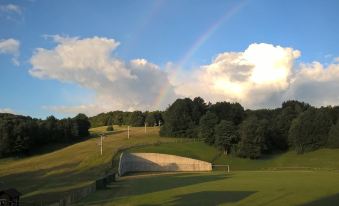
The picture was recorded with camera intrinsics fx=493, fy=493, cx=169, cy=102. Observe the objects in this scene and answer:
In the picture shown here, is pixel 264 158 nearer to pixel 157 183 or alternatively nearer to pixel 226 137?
pixel 226 137

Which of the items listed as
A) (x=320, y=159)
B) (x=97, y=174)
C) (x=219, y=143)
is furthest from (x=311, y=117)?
(x=97, y=174)

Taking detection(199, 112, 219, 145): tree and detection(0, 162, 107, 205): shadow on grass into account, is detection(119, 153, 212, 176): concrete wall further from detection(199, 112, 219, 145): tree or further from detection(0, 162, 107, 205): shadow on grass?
detection(199, 112, 219, 145): tree

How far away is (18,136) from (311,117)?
8374 cm

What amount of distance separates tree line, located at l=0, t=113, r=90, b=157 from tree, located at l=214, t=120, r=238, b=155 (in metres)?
54.9

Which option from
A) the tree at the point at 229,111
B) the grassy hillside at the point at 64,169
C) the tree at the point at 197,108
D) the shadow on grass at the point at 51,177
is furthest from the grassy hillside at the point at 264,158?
the tree at the point at 197,108

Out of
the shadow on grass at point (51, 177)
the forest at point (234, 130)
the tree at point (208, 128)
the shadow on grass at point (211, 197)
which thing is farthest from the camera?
the tree at point (208, 128)

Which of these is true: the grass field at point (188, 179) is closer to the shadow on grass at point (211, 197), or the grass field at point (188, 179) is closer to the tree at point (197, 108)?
the shadow on grass at point (211, 197)

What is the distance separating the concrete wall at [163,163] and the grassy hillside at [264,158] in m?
4.52

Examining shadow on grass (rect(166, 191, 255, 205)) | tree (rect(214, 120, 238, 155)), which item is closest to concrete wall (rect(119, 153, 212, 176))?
tree (rect(214, 120, 238, 155))

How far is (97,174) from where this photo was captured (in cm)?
8812

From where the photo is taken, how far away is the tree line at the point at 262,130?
13200 cm

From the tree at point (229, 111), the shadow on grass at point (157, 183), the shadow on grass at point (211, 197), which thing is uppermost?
the tree at point (229, 111)

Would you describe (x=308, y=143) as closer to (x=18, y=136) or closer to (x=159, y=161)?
(x=159, y=161)

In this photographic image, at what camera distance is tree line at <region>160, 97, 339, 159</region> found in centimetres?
13200
